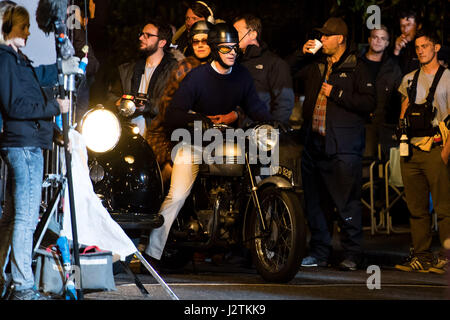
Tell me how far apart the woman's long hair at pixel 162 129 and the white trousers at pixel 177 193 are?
0.44 m

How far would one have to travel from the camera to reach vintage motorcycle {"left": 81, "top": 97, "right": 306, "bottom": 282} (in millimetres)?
8219

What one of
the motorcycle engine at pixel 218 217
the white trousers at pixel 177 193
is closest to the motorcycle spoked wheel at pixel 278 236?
the motorcycle engine at pixel 218 217

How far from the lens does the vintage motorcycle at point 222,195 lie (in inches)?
324

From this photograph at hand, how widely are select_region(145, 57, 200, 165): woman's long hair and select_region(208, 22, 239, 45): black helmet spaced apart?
0.81m

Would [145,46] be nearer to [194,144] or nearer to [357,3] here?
[194,144]

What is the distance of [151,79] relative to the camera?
34.0ft

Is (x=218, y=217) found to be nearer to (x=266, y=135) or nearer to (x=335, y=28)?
(x=266, y=135)

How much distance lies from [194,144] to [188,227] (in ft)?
2.45

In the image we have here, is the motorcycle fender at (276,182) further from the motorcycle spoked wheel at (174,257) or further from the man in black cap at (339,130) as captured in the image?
the man in black cap at (339,130)

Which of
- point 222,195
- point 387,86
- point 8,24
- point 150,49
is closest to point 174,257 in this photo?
point 222,195

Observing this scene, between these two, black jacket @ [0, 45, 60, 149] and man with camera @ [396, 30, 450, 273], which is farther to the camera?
man with camera @ [396, 30, 450, 273]

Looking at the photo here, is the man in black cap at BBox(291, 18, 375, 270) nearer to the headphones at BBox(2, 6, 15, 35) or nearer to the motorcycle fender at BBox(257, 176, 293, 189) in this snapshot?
the motorcycle fender at BBox(257, 176, 293, 189)

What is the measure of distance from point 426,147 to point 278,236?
2.10m

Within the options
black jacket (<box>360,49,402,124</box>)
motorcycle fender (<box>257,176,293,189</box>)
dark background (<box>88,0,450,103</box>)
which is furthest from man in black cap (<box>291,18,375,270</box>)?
black jacket (<box>360,49,402,124</box>)
